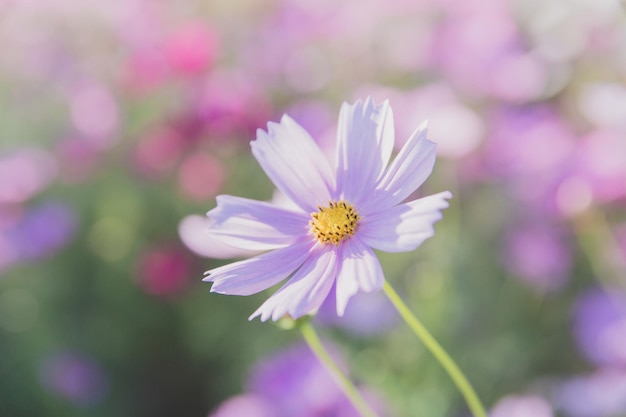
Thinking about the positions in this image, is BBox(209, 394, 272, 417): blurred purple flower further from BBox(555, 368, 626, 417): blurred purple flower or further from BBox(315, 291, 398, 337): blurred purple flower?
BBox(555, 368, 626, 417): blurred purple flower

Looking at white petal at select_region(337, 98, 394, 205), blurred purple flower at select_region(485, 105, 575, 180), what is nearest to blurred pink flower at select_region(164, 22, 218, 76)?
blurred purple flower at select_region(485, 105, 575, 180)

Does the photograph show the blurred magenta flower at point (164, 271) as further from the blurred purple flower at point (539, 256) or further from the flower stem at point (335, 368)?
the flower stem at point (335, 368)

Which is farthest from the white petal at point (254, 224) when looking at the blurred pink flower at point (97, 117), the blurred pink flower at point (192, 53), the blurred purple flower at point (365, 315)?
the blurred pink flower at point (97, 117)

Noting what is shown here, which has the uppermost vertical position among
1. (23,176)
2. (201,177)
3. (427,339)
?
(23,176)

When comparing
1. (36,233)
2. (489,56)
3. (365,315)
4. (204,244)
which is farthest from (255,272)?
(36,233)

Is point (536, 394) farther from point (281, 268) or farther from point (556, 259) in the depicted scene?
point (281, 268)

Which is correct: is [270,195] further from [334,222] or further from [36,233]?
[334,222]
